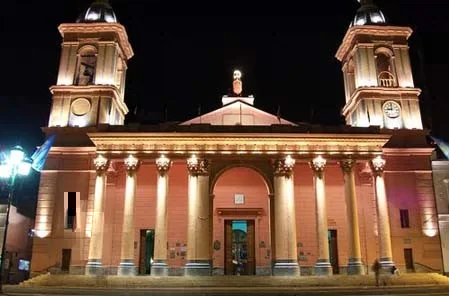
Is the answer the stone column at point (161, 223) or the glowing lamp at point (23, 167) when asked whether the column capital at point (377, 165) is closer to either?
the stone column at point (161, 223)

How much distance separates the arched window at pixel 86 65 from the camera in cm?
3221

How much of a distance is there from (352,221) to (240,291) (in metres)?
9.32

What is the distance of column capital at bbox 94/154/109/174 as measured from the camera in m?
27.6

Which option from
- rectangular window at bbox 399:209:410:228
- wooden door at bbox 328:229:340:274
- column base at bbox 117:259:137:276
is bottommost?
column base at bbox 117:259:137:276

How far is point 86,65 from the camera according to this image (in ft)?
108

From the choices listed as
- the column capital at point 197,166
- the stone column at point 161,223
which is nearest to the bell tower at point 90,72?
the stone column at point 161,223

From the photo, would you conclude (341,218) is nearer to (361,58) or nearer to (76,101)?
(361,58)

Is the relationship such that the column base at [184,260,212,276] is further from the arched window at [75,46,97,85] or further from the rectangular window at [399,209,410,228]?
the arched window at [75,46,97,85]

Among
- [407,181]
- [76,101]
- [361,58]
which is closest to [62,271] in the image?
[76,101]

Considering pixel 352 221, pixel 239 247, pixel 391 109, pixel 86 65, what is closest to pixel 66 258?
pixel 239 247

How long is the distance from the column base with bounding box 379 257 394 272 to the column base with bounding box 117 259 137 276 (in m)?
14.5

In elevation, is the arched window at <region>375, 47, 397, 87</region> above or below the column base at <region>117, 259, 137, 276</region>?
above

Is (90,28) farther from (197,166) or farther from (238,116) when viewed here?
(197,166)

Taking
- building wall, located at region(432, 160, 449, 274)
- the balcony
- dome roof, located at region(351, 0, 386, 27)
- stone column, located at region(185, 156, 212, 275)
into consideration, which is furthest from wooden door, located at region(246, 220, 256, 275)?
dome roof, located at region(351, 0, 386, 27)
